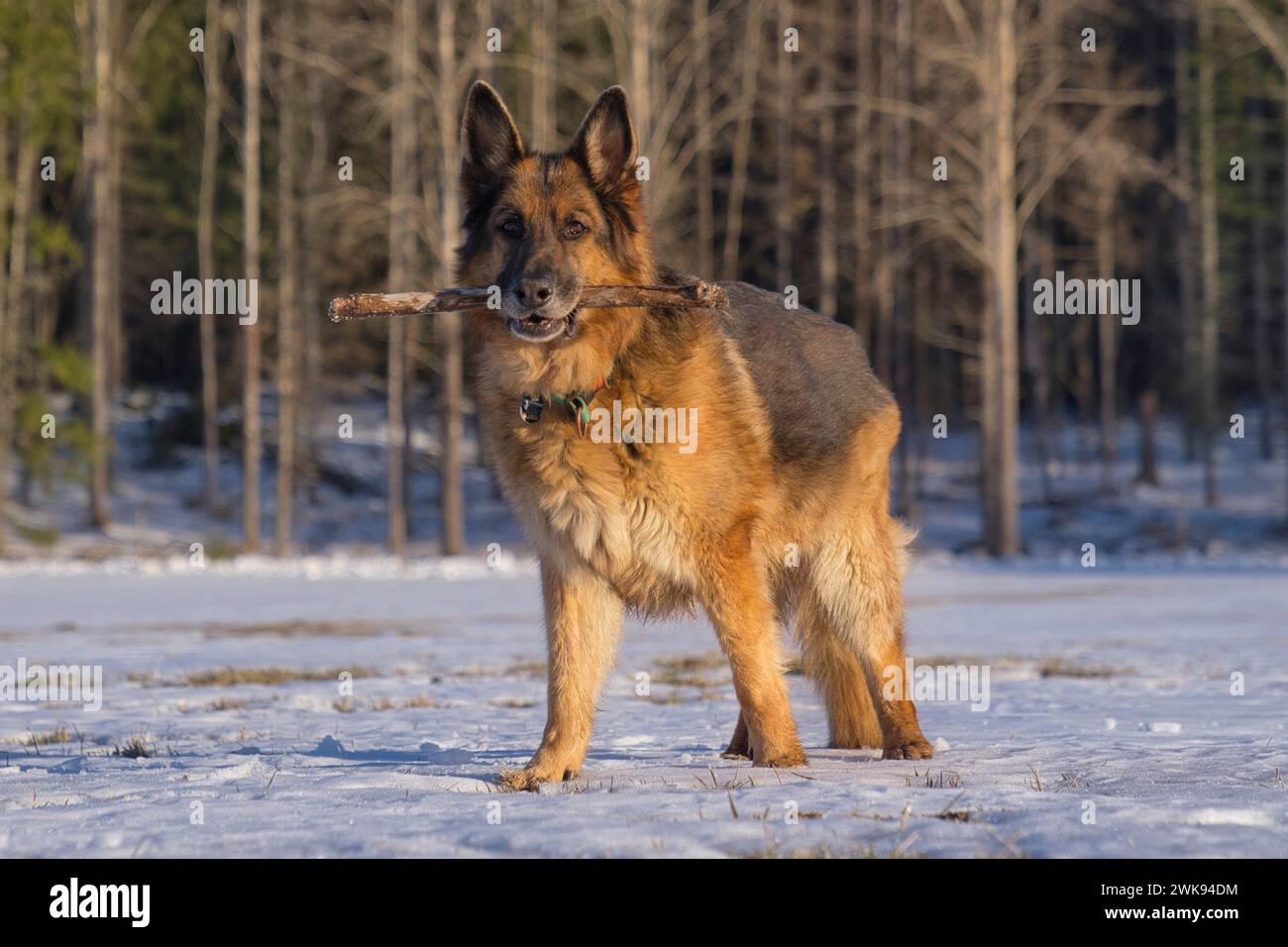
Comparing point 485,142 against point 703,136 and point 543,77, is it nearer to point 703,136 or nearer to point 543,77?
point 703,136

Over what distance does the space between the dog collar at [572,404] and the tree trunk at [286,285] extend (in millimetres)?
26840

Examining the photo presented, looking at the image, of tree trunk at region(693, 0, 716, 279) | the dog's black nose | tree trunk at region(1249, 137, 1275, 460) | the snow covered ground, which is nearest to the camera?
the snow covered ground

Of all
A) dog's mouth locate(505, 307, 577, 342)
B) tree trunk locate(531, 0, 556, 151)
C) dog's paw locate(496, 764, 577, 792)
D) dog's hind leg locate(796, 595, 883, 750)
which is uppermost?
tree trunk locate(531, 0, 556, 151)

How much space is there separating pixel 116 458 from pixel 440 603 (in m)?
25.0

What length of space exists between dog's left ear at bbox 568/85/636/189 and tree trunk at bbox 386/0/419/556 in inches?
930

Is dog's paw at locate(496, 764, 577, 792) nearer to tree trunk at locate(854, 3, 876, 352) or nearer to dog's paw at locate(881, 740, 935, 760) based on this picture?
dog's paw at locate(881, 740, 935, 760)

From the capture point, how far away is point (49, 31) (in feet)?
97.2

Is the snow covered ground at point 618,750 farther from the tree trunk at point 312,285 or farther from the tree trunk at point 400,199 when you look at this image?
the tree trunk at point 312,285

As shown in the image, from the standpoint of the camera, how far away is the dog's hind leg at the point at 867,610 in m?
7.42

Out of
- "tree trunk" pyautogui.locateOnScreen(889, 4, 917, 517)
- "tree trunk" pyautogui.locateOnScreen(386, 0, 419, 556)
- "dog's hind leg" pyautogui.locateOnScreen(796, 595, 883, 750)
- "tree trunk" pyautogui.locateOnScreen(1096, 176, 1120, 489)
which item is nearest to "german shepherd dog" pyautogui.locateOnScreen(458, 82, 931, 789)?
"dog's hind leg" pyautogui.locateOnScreen(796, 595, 883, 750)

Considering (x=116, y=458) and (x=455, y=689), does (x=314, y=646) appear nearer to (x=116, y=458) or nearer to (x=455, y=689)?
(x=455, y=689)

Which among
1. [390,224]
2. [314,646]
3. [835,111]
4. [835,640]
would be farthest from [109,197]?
[835,640]

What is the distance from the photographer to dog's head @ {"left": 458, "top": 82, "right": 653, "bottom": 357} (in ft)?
21.2

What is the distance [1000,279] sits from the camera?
2944 centimetres
